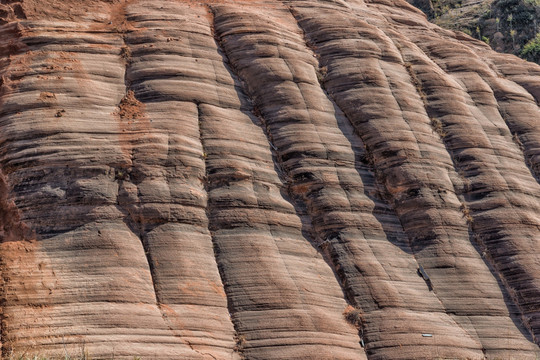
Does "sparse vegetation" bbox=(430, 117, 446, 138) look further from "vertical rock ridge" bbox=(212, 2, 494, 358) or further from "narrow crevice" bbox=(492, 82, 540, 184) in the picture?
"vertical rock ridge" bbox=(212, 2, 494, 358)

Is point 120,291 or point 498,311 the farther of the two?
point 498,311

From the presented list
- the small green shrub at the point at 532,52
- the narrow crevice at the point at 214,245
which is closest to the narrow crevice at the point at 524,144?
the narrow crevice at the point at 214,245

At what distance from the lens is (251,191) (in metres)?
14.9

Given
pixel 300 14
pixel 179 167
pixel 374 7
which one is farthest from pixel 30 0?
pixel 374 7

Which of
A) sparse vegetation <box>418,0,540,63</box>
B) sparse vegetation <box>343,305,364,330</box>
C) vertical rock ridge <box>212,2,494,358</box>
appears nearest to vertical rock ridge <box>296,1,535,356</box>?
vertical rock ridge <box>212,2,494,358</box>

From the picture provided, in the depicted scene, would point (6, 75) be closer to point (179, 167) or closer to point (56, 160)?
point (56, 160)

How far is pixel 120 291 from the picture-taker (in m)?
12.2

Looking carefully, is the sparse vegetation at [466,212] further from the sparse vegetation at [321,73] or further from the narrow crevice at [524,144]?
the sparse vegetation at [321,73]

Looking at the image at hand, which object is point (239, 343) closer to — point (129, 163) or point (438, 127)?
point (129, 163)

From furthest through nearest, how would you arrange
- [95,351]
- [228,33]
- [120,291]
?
[228,33]
[120,291]
[95,351]

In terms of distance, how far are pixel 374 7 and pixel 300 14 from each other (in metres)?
4.11

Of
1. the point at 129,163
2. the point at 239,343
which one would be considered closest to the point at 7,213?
the point at 129,163

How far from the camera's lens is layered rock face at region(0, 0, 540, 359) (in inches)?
493

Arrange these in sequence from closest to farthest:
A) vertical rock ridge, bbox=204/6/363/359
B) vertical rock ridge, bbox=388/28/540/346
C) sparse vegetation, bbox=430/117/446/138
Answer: vertical rock ridge, bbox=204/6/363/359
vertical rock ridge, bbox=388/28/540/346
sparse vegetation, bbox=430/117/446/138
